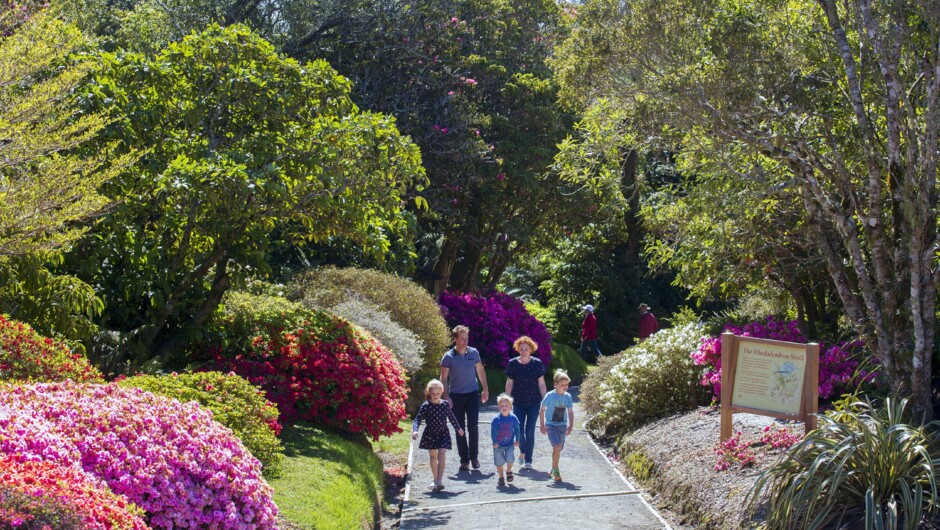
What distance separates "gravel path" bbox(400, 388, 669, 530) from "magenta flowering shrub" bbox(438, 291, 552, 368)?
36.1 feet

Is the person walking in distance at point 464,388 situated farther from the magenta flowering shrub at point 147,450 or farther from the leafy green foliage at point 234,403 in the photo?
the magenta flowering shrub at point 147,450

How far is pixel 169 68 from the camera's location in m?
11.9

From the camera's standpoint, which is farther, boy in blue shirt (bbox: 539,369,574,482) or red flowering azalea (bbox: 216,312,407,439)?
red flowering azalea (bbox: 216,312,407,439)

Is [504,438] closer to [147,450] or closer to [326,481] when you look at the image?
[326,481]

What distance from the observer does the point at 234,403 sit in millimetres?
8711

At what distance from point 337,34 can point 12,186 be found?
43.3 feet

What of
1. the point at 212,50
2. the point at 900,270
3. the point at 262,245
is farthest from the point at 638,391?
the point at 212,50

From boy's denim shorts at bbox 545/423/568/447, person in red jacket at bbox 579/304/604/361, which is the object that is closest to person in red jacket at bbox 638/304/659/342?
person in red jacket at bbox 579/304/604/361

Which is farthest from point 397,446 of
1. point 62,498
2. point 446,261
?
point 446,261

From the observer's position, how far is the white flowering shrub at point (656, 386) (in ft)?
44.7

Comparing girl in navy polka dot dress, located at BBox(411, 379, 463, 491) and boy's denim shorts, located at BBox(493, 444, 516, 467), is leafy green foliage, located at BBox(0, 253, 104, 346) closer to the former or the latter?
girl in navy polka dot dress, located at BBox(411, 379, 463, 491)

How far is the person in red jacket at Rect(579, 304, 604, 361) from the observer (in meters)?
26.8

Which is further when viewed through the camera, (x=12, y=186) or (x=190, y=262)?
(x=190, y=262)

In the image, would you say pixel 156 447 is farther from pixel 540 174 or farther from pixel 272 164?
pixel 540 174
